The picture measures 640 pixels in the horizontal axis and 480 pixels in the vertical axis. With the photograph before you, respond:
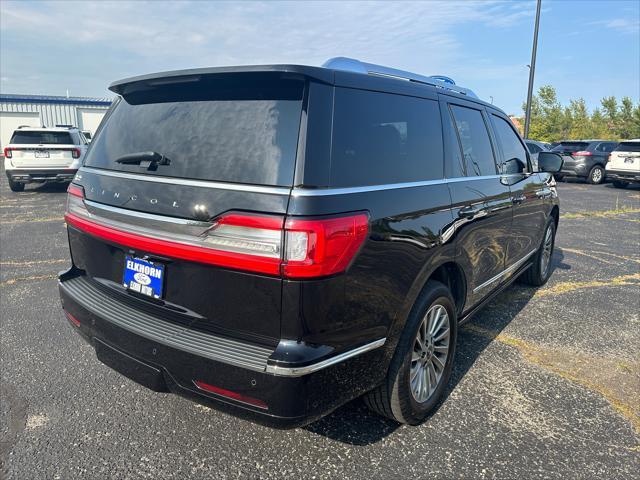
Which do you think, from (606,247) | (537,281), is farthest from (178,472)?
(606,247)

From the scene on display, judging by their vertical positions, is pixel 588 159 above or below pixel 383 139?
below

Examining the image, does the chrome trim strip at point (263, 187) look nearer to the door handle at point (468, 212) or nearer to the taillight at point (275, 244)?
the taillight at point (275, 244)

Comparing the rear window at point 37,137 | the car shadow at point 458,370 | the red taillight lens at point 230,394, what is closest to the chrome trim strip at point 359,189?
the red taillight lens at point 230,394

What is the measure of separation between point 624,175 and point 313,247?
17.5 m

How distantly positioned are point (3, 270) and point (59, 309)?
1877 millimetres

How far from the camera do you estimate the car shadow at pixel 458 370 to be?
266cm

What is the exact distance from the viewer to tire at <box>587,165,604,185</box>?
18047 millimetres

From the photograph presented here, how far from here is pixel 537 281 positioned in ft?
17.3

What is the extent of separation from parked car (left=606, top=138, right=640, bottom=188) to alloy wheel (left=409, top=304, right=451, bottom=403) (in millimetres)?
16184

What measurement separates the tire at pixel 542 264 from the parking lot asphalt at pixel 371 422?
0.81 metres

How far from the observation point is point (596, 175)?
1828 centimetres

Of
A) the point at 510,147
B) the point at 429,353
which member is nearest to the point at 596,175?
the point at 510,147

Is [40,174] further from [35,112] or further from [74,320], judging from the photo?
[35,112]

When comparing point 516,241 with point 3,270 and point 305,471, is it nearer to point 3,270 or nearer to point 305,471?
point 305,471
